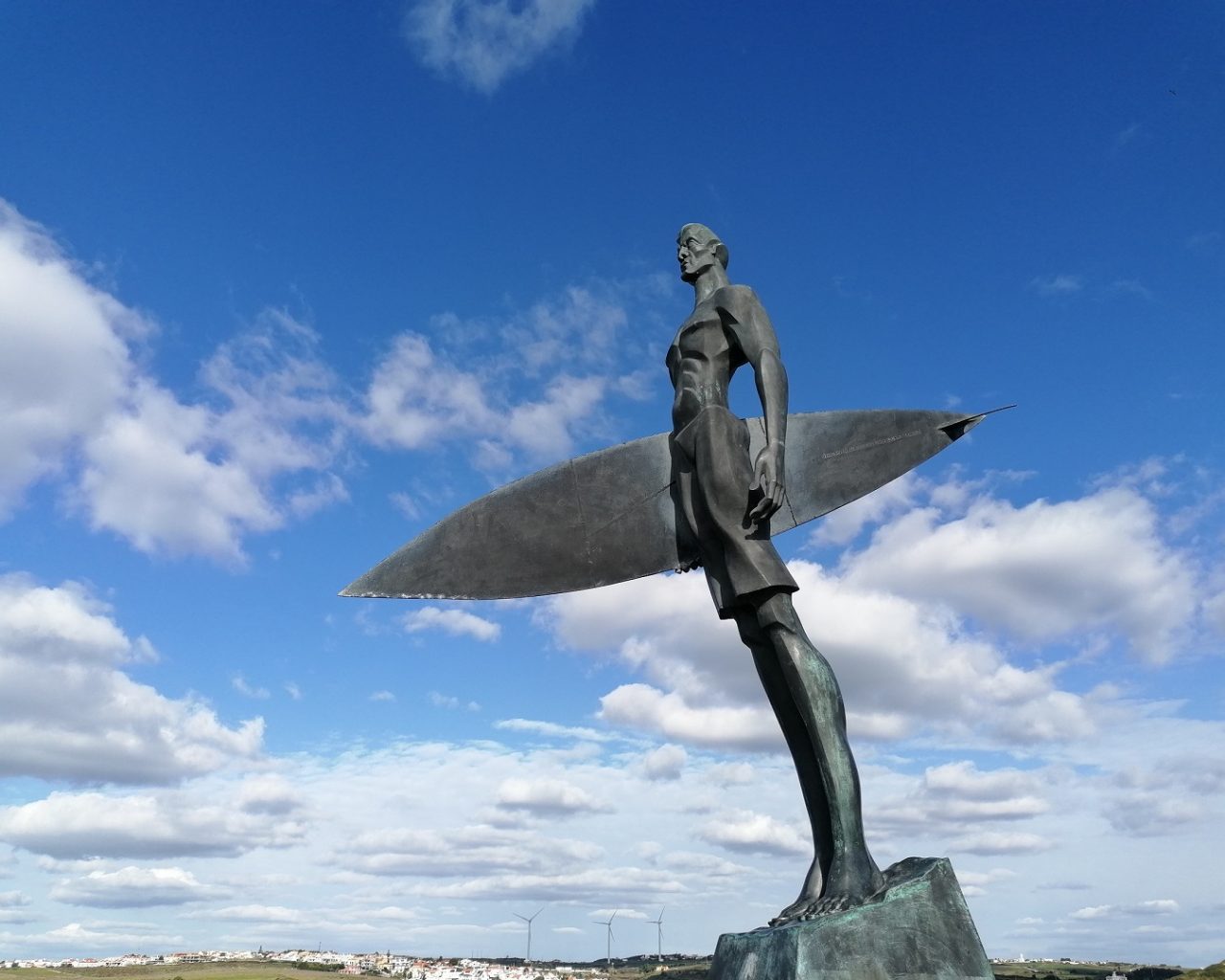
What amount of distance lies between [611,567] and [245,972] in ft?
454


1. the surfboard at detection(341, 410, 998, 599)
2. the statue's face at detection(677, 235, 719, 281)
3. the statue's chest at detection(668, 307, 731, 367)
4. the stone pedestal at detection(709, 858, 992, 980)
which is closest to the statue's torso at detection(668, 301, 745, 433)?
the statue's chest at detection(668, 307, 731, 367)

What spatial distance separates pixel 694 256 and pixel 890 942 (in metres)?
5.89

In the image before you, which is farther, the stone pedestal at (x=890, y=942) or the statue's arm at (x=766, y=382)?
the statue's arm at (x=766, y=382)

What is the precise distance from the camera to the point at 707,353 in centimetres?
852

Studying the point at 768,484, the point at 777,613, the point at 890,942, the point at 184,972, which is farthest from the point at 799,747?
the point at 184,972

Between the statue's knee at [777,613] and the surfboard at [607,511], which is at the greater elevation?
the surfboard at [607,511]

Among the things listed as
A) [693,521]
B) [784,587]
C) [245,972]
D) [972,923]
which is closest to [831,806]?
[972,923]

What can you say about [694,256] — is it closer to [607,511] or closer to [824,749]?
[607,511]

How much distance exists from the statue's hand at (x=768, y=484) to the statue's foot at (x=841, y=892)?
2.49 meters

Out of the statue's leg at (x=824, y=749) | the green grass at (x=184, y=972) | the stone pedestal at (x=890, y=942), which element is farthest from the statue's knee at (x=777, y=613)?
the green grass at (x=184, y=972)

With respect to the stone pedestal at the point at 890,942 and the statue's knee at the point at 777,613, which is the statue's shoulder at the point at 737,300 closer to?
the statue's knee at the point at 777,613

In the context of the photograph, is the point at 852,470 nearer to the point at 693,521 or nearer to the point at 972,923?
the point at 693,521

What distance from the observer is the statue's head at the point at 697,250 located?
928 cm

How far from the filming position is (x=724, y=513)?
7.81 m
